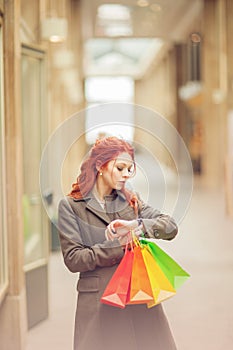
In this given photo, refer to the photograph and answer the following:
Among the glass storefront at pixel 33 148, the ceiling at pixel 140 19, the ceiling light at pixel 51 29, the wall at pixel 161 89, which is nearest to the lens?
the glass storefront at pixel 33 148

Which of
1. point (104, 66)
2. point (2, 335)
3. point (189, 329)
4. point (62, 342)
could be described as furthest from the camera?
point (104, 66)

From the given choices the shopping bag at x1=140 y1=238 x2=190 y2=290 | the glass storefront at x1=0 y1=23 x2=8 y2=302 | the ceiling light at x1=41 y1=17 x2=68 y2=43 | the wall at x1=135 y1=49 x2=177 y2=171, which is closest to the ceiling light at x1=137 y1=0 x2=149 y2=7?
the wall at x1=135 y1=49 x2=177 y2=171

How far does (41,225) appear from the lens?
6.44 m

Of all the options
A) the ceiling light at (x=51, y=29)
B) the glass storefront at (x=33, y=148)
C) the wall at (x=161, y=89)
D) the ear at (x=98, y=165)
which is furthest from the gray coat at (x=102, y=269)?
the wall at (x=161, y=89)

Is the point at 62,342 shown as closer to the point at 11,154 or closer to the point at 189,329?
the point at 189,329

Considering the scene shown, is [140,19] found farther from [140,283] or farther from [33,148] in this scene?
[140,283]

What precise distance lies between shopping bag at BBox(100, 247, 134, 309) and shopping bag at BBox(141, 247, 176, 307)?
63 millimetres

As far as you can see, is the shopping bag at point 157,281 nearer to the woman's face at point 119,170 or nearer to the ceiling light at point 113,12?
the woman's face at point 119,170

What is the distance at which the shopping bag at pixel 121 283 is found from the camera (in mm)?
3072

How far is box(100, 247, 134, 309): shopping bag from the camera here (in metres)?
3.07

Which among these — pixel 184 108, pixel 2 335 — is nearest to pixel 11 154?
pixel 2 335

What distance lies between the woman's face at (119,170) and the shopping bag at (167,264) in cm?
25

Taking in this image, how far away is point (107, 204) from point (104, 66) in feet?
135

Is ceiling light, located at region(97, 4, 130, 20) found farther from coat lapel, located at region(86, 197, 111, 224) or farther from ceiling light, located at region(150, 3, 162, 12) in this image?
coat lapel, located at region(86, 197, 111, 224)
